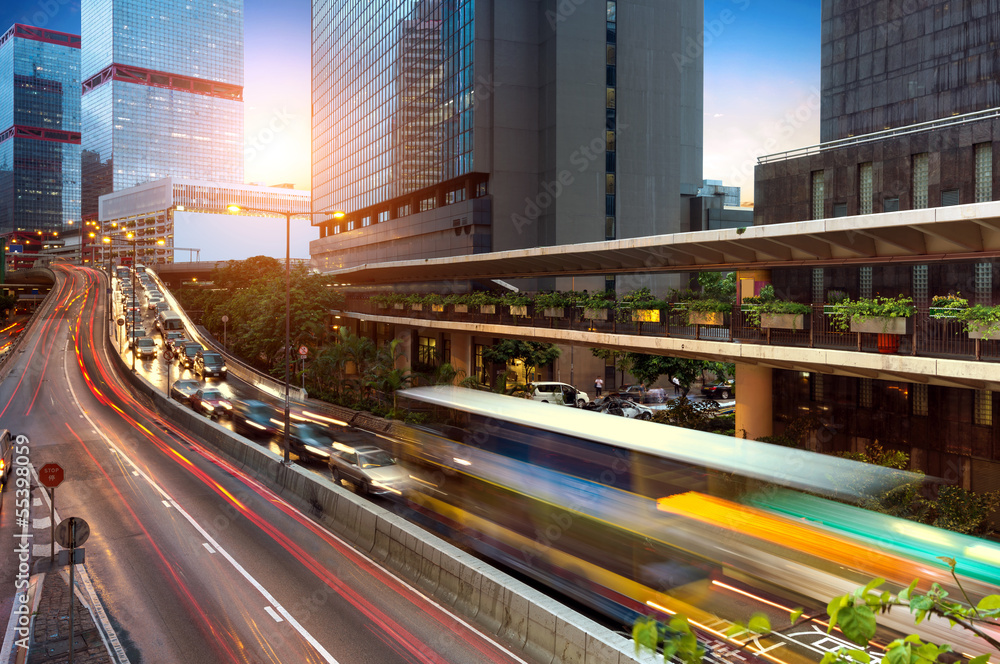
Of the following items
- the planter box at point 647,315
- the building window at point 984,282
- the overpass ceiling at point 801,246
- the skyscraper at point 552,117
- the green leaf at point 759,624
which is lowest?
the green leaf at point 759,624

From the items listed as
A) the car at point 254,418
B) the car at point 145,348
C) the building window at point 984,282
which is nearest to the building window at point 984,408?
the building window at point 984,282

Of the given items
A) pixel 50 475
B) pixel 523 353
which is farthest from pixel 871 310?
pixel 523 353

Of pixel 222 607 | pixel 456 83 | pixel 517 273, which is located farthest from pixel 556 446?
pixel 456 83

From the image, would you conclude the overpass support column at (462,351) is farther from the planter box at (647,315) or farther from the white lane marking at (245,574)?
the white lane marking at (245,574)

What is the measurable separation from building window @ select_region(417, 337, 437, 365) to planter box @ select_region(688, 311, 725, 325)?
3553 centimetres

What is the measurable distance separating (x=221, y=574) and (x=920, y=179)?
2921 cm

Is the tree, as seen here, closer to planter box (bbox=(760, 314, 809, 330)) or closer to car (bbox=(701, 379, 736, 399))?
car (bbox=(701, 379, 736, 399))

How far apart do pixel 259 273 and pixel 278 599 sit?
6929 cm

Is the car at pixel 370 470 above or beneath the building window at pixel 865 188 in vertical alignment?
beneath

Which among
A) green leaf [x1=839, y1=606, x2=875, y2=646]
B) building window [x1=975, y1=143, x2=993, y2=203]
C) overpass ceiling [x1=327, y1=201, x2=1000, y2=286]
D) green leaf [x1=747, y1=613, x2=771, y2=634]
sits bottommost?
green leaf [x1=747, y1=613, x2=771, y2=634]

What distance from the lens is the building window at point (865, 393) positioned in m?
25.1

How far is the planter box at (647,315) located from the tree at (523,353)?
21.3m

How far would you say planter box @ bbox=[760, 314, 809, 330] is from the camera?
67.1 ft

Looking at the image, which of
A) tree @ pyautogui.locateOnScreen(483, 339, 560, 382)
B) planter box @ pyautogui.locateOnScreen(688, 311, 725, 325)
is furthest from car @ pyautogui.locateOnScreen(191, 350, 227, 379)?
planter box @ pyautogui.locateOnScreen(688, 311, 725, 325)
